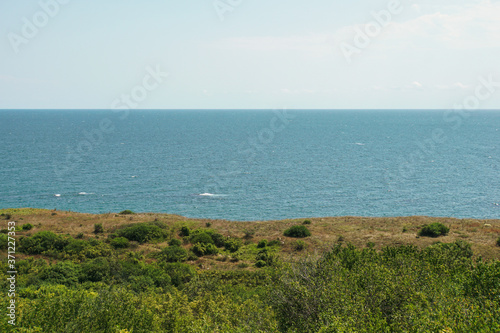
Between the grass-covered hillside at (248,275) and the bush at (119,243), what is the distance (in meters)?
0.12

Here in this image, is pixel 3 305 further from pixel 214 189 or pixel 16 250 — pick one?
pixel 214 189

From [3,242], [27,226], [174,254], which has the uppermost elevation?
[3,242]

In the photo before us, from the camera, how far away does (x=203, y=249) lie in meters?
46.8

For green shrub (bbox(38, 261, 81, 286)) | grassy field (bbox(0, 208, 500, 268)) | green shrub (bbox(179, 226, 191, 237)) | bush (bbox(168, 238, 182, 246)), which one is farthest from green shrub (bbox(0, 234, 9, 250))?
green shrub (bbox(179, 226, 191, 237))

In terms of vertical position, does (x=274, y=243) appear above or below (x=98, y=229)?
below

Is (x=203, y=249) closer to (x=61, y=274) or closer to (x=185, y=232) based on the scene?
(x=185, y=232)

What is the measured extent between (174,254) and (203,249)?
4141 millimetres

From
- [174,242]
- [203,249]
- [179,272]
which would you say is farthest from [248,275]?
[174,242]

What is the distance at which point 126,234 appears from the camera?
4984 cm

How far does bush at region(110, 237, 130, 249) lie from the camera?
151 feet

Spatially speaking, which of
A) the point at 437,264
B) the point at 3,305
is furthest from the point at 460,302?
the point at 3,305

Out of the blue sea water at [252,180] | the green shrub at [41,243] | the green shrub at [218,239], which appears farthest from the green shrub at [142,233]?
the blue sea water at [252,180]

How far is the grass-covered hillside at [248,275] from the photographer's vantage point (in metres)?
17.5

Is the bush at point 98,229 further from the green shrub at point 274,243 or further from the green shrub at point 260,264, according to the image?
the green shrub at point 260,264
